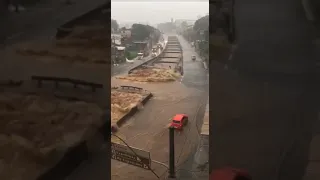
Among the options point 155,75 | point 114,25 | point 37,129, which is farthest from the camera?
point 155,75

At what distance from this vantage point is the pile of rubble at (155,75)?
1280mm

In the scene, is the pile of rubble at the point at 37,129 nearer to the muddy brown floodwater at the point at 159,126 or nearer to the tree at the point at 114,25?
the muddy brown floodwater at the point at 159,126

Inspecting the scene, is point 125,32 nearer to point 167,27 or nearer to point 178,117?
point 167,27

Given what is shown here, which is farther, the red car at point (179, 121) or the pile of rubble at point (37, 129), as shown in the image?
the red car at point (179, 121)

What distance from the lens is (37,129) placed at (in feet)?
3.33

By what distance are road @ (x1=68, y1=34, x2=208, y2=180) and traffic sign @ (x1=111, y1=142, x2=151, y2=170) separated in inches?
0.7

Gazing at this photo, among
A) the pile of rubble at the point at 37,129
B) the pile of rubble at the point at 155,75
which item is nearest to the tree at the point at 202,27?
the pile of rubble at the point at 155,75

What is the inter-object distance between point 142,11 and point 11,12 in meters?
0.50

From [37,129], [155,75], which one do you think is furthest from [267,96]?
[37,129]

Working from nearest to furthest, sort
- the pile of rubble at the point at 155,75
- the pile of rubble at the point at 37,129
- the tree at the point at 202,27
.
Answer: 1. the pile of rubble at the point at 37,129
2. the tree at the point at 202,27
3. the pile of rubble at the point at 155,75

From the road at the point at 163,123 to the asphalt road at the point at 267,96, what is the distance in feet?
0.50

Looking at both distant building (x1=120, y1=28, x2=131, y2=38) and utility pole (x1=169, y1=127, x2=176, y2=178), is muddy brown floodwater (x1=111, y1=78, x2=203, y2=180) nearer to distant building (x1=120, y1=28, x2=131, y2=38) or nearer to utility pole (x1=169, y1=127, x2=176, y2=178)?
utility pole (x1=169, y1=127, x2=176, y2=178)

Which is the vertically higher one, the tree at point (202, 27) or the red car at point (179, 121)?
the tree at point (202, 27)

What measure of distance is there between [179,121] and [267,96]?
36 cm
